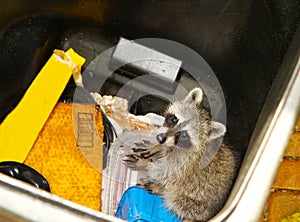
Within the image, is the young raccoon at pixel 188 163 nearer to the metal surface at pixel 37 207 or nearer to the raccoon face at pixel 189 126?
the raccoon face at pixel 189 126

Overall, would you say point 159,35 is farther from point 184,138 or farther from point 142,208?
point 142,208

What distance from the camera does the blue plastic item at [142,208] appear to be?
139 centimetres

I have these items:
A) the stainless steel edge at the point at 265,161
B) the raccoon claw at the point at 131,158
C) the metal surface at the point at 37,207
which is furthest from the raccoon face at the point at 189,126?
the metal surface at the point at 37,207

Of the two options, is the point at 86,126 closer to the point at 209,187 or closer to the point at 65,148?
the point at 65,148

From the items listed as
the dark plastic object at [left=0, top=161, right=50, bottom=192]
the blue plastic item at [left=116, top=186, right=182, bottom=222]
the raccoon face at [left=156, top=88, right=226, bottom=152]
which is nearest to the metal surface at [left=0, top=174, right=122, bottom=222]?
the dark plastic object at [left=0, top=161, right=50, bottom=192]

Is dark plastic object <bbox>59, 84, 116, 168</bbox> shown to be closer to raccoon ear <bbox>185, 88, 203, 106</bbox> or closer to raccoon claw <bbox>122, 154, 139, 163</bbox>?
raccoon claw <bbox>122, 154, 139, 163</bbox>

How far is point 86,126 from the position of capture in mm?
1520

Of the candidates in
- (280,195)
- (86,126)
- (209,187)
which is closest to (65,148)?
(86,126)

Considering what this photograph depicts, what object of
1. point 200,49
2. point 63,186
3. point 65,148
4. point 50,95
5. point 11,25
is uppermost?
point 200,49

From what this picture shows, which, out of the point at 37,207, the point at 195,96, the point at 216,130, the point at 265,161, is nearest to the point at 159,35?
the point at 195,96

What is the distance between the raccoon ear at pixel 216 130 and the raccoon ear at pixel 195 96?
3.2 inches

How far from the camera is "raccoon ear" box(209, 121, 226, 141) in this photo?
1411 mm

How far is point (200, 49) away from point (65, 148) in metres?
0.49

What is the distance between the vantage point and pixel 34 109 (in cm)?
149
